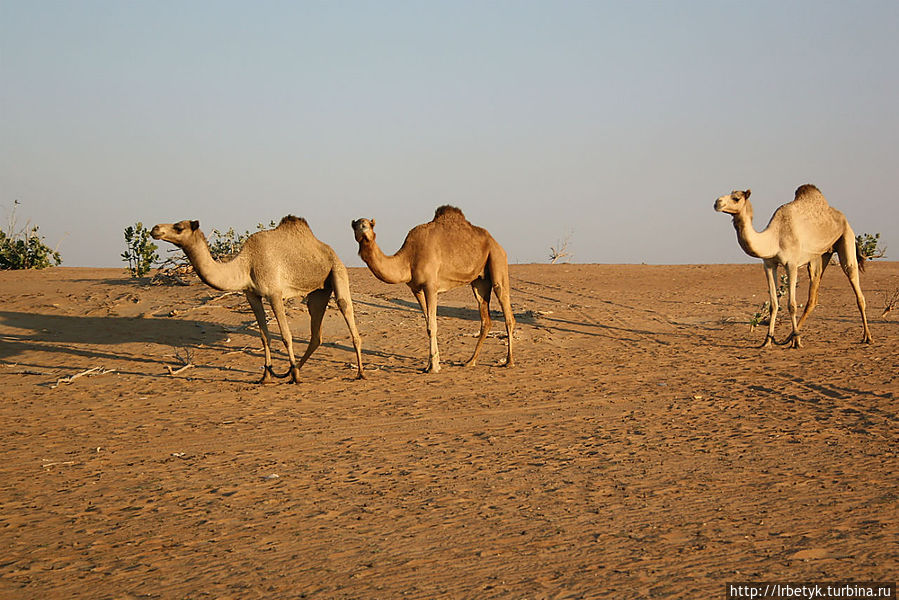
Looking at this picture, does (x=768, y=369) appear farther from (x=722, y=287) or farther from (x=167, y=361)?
(x=722, y=287)

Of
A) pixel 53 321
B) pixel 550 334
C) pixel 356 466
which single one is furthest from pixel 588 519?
pixel 53 321

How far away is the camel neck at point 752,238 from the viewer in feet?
42.5

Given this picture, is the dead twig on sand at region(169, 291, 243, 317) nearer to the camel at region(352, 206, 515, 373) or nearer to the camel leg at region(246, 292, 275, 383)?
the camel leg at region(246, 292, 275, 383)

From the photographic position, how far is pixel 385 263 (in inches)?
464

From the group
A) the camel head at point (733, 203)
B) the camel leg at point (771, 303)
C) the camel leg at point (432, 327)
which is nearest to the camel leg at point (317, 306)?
the camel leg at point (432, 327)

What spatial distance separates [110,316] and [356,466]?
32.8 ft

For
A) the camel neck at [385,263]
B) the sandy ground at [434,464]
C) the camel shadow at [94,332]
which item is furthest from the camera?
the camel shadow at [94,332]

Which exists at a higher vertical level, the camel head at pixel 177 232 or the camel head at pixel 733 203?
the camel head at pixel 733 203

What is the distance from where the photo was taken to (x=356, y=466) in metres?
7.01

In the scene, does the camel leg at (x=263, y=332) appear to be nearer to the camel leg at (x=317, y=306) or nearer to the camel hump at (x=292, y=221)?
the camel leg at (x=317, y=306)

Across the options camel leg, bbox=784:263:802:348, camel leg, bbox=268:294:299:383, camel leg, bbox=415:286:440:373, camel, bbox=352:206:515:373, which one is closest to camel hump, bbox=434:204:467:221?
camel, bbox=352:206:515:373

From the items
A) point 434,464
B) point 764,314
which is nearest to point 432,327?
point 434,464

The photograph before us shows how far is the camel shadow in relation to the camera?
44.1 ft

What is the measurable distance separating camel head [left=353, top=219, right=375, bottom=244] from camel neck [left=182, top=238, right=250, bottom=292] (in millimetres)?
1622
